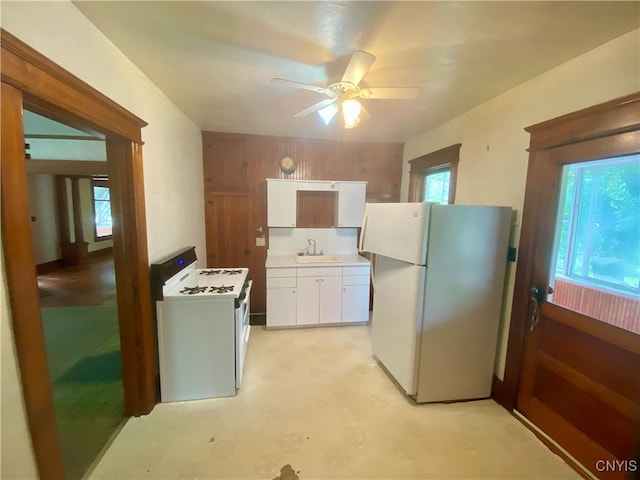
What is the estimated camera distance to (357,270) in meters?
3.46

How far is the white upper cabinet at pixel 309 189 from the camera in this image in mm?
3488

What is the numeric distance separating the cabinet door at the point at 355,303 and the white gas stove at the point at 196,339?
1.61 metres

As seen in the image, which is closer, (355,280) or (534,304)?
(534,304)

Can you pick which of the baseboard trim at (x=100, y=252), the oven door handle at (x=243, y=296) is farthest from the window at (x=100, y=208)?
the oven door handle at (x=243, y=296)

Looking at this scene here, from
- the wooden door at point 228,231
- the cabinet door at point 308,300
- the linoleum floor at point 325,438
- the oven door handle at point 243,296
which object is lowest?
the linoleum floor at point 325,438

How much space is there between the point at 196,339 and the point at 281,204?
6.36 feet

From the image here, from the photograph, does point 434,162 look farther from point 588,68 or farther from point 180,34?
point 180,34

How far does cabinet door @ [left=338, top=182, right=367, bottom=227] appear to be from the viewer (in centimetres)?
364

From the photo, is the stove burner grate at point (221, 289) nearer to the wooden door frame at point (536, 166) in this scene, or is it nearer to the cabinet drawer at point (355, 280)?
the cabinet drawer at point (355, 280)

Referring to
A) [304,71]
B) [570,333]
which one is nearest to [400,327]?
[570,333]

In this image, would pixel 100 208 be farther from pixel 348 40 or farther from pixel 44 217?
pixel 348 40

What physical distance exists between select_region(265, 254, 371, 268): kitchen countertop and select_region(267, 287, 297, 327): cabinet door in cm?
30

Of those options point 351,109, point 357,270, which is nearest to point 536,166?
point 351,109

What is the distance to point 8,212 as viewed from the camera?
0.97 m
